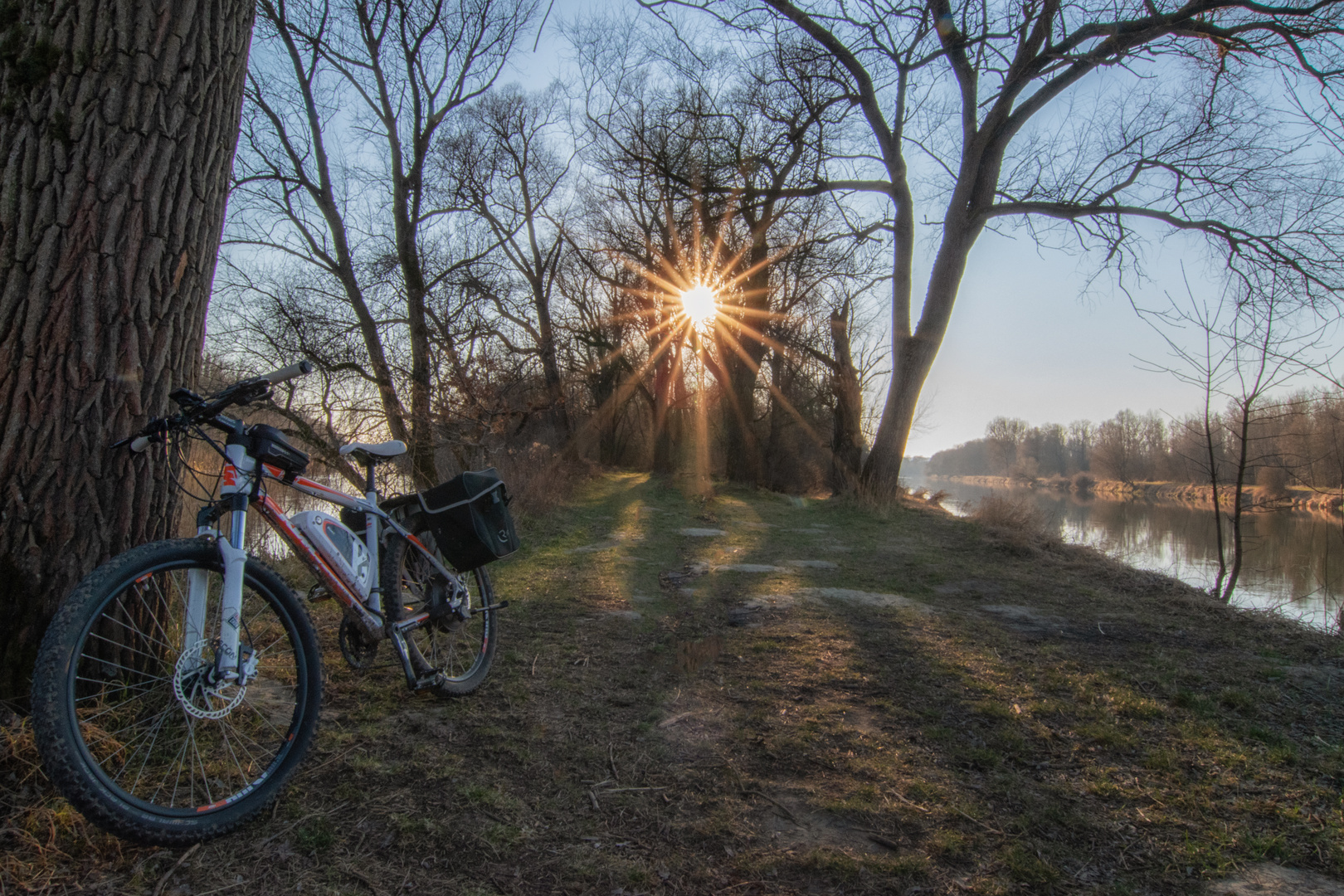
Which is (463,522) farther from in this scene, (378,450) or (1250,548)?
(1250,548)

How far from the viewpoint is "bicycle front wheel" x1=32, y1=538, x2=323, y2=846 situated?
1.53m

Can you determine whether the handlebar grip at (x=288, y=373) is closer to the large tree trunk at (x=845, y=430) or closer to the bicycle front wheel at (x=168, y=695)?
the bicycle front wheel at (x=168, y=695)

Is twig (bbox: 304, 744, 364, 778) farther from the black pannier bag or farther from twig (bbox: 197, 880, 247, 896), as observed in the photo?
the black pannier bag

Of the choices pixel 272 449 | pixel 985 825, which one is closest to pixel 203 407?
pixel 272 449

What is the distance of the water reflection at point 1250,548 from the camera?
734 centimetres

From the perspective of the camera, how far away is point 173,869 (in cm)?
155

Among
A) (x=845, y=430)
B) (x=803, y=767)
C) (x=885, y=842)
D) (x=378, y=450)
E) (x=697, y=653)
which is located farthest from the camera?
(x=845, y=430)

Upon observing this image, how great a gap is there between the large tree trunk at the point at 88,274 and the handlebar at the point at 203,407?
25 cm

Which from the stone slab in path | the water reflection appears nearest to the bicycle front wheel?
the stone slab in path

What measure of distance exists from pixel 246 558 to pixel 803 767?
5.93 ft

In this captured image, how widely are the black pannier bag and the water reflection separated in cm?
497

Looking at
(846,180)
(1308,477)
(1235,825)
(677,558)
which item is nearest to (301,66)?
(846,180)

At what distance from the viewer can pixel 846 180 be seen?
1112 cm

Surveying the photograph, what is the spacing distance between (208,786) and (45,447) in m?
1.08
